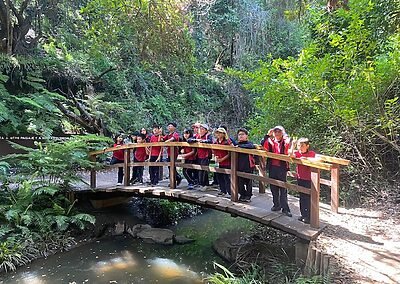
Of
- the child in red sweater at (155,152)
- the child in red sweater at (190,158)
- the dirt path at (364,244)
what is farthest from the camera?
the child in red sweater at (155,152)

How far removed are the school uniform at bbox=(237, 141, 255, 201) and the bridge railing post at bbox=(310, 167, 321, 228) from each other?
130cm

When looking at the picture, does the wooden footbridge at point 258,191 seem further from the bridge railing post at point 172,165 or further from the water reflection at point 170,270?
the water reflection at point 170,270

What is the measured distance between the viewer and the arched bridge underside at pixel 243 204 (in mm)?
4869

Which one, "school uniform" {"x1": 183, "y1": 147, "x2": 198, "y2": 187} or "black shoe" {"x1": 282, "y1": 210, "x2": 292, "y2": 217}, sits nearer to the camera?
"black shoe" {"x1": 282, "y1": 210, "x2": 292, "y2": 217}

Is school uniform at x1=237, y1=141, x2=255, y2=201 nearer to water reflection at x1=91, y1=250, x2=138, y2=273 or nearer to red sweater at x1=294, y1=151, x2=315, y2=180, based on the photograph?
red sweater at x1=294, y1=151, x2=315, y2=180

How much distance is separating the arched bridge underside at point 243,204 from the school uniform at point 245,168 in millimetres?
195

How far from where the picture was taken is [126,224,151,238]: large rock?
26.7ft

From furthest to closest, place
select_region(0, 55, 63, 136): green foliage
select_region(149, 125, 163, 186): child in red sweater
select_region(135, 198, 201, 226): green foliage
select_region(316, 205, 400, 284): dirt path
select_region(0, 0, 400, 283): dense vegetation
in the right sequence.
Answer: select_region(0, 55, 63, 136): green foliage → select_region(135, 198, 201, 226): green foliage → select_region(149, 125, 163, 186): child in red sweater → select_region(0, 0, 400, 283): dense vegetation → select_region(316, 205, 400, 284): dirt path

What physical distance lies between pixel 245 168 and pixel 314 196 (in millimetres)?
1470

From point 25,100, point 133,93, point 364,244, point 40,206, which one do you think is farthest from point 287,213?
point 133,93

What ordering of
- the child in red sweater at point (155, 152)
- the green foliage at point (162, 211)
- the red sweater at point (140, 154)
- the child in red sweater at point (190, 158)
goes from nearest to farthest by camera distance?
the child in red sweater at point (190, 158)
the child in red sweater at point (155, 152)
the red sweater at point (140, 154)
the green foliage at point (162, 211)

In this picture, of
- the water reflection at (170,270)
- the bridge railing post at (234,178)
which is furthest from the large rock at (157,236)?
the bridge railing post at (234,178)

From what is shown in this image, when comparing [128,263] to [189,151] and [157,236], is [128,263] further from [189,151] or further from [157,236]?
[189,151]

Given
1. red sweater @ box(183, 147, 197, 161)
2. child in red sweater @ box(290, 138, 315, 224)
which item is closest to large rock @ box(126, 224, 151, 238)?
red sweater @ box(183, 147, 197, 161)
